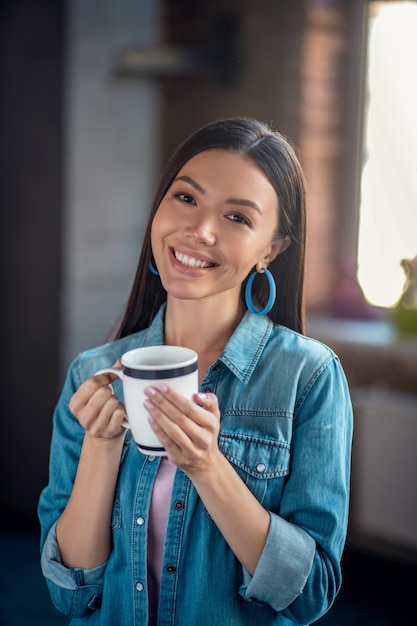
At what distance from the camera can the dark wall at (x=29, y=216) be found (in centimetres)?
191

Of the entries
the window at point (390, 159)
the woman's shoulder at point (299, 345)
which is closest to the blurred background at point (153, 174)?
the window at point (390, 159)

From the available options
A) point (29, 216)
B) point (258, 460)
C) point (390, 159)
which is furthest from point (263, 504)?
point (29, 216)

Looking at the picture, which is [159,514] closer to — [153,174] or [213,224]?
[213,224]

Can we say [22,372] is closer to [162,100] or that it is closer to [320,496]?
[162,100]

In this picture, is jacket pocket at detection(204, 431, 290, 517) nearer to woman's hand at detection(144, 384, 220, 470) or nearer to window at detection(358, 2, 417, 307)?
woman's hand at detection(144, 384, 220, 470)

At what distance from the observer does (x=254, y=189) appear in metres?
0.58

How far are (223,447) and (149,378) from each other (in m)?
0.12

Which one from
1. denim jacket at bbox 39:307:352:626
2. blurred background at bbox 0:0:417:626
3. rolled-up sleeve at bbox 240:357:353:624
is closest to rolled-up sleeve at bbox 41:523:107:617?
denim jacket at bbox 39:307:352:626

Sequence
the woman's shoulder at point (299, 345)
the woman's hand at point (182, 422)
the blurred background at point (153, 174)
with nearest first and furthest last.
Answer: the woman's hand at point (182, 422) → the woman's shoulder at point (299, 345) → the blurred background at point (153, 174)

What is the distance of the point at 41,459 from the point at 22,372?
0.31 metres

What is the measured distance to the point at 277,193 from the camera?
586 mm

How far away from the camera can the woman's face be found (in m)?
0.58

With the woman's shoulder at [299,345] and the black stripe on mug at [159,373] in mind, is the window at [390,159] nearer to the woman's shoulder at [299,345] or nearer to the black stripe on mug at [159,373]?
the woman's shoulder at [299,345]

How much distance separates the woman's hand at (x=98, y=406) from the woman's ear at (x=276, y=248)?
152mm
